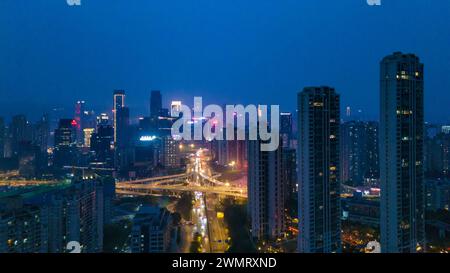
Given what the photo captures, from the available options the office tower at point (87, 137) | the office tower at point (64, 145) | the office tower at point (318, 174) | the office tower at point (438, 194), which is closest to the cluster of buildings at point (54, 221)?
the office tower at point (318, 174)

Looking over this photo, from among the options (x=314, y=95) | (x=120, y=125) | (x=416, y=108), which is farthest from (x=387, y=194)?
(x=120, y=125)

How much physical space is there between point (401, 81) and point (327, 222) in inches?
65.3

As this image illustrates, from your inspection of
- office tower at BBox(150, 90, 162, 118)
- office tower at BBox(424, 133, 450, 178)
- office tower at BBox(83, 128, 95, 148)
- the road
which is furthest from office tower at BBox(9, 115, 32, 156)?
office tower at BBox(424, 133, 450, 178)

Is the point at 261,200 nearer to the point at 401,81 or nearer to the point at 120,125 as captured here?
the point at 401,81

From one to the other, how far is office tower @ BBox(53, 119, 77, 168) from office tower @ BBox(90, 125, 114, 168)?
16.2 inches

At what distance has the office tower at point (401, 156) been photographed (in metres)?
3.88

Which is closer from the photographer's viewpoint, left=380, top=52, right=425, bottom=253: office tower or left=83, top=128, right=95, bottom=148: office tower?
left=380, top=52, right=425, bottom=253: office tower

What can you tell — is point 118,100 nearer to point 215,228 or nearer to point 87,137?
point 87,137

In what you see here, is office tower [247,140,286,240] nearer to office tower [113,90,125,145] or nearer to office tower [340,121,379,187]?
office tower [340,121,379,187]

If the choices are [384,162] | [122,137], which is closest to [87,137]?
[122,137]

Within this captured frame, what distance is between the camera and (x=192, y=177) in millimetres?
8117

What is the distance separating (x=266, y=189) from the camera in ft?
18.1

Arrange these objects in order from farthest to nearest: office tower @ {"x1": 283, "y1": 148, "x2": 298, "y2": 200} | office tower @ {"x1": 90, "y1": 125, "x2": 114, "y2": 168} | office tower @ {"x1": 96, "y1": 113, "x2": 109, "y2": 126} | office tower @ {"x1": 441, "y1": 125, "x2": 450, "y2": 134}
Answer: office tower @ {"x1": 90, "y1": 125, "x2": 114, "y2": 168}
office tower @ {"x1": 96, "y1": 113, "x2": 109, "y2": 126}
office tower @ {"x1": 441, "y1": 125, "x2": 450, "y2": 134}
office tower @ {"x1": 283, "y1": 148, "x2": 298, "y2": 200}

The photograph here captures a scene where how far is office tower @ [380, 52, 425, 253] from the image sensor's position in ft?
12.7
